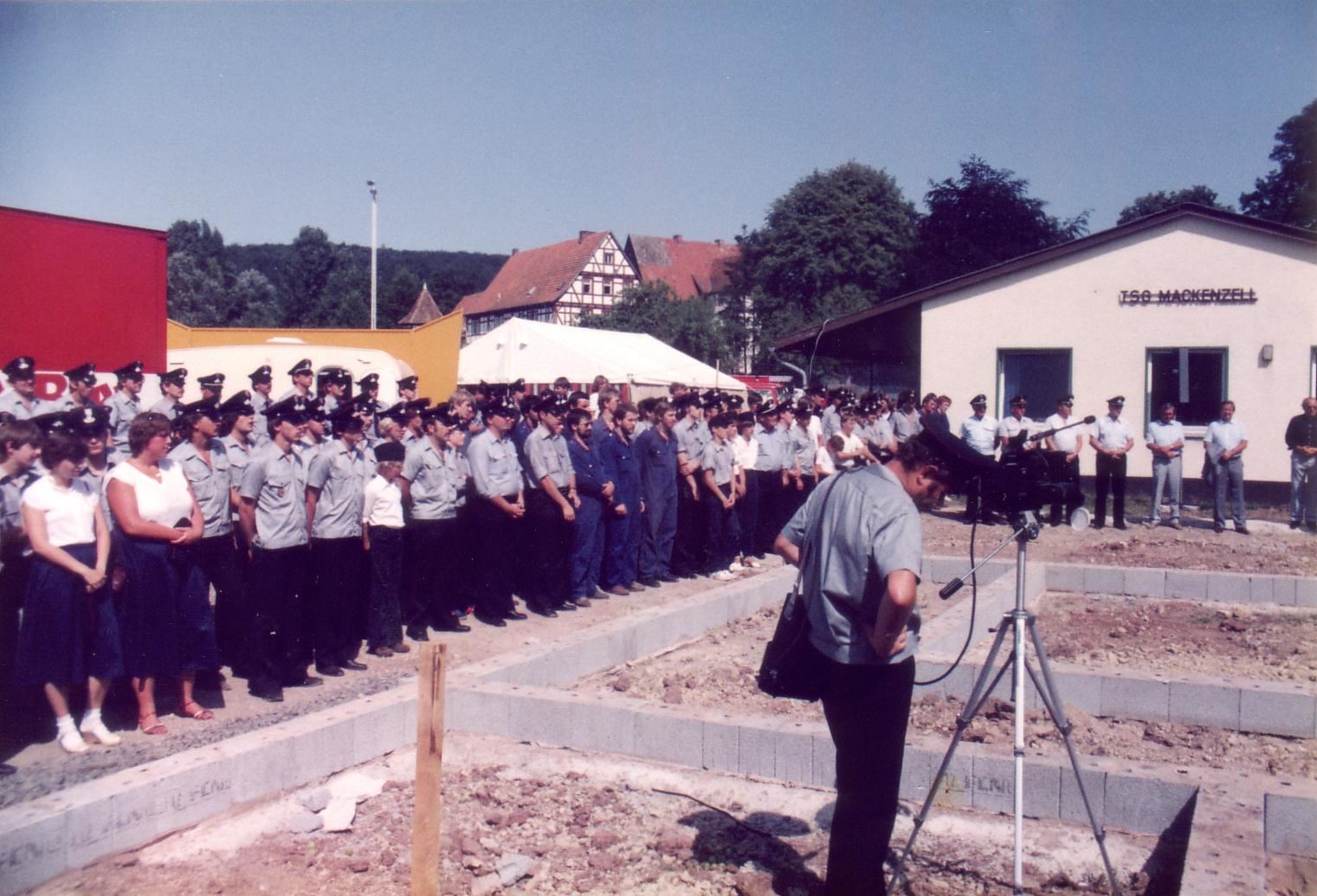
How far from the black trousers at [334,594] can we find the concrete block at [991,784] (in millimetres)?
4302

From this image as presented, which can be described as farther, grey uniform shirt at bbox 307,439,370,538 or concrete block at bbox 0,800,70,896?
grey uniform shirt at bbox 307,439,370,538

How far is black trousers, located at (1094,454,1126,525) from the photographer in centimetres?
1630

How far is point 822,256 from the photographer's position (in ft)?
191

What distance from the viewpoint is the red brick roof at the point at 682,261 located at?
276 feet

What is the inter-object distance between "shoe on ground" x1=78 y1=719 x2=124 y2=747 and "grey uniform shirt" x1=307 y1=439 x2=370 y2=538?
1.93 meters

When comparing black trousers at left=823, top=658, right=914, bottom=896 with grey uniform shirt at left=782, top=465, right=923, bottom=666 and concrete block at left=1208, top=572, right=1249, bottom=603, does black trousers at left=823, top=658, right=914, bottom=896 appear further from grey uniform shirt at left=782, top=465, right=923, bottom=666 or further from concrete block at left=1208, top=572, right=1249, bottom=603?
concrete block at left=1208, top=572, right=1249, bottom=603

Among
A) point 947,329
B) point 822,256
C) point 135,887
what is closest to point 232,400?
point 135,887

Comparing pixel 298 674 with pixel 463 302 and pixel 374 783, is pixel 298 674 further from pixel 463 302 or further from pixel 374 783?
pixel 463 302

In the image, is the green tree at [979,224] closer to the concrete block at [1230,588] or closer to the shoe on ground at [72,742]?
the concrete block at [1230,588]

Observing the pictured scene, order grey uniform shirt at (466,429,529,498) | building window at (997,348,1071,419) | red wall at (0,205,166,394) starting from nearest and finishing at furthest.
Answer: grey uniform shirt at (466,429,529,498), red wall at (0,205,166,394), building window at (997,348,1071,419)

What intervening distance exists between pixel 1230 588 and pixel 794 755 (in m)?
7.49

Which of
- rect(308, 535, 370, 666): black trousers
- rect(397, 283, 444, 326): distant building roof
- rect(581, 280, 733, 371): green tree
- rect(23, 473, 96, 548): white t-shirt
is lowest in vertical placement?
rect(308, 535, 370, 666): black trousers

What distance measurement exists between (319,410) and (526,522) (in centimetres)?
262

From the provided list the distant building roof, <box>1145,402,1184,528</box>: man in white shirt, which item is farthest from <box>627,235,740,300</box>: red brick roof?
<box>1145,402,1184,528</box>: man in white shirt
